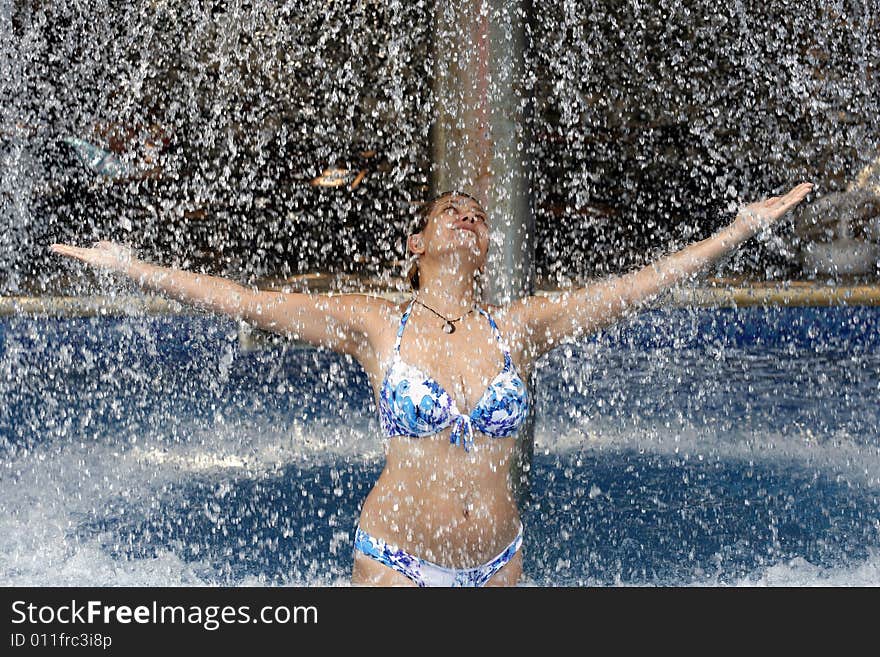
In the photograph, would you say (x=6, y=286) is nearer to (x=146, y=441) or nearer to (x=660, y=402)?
(x=146, y=441)

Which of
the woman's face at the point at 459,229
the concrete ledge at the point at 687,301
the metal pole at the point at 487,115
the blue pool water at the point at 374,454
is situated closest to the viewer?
the woman's face at the point at 459,229

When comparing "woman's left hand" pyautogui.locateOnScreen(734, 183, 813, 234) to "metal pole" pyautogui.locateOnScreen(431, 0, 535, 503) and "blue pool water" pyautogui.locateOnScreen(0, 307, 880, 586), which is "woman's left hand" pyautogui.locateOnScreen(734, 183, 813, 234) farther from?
"blue pool water" pyautogui.locateOnScreen(0, 307, 880, 586)

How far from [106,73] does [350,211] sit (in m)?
3.81

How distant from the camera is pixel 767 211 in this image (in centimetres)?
268

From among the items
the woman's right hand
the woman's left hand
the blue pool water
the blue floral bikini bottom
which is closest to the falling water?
the blue pool water

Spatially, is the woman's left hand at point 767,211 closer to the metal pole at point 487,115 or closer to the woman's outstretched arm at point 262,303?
the woman's outstretched arm at point 262,303

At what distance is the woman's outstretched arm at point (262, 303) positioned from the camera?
256 cm

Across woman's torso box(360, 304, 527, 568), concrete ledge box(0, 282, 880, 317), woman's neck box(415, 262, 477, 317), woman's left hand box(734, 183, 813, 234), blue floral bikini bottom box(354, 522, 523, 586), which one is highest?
concrete ledge box(0, 282, 880, 317)

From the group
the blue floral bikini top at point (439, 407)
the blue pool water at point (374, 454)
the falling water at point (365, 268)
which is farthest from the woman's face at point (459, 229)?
the blue pool water at point (374, 454)

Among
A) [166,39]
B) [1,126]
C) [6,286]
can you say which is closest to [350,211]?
[166,39]

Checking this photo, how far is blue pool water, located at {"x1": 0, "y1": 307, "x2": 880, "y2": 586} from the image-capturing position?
4.02 m

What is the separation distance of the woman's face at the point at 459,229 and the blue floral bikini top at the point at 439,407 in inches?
12.3

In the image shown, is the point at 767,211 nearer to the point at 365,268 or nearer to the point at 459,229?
the point at 459,229

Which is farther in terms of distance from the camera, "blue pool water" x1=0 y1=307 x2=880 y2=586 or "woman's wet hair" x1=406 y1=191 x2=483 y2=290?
"blue pool water" x1=0 y1=307 x2=880 y2=586
